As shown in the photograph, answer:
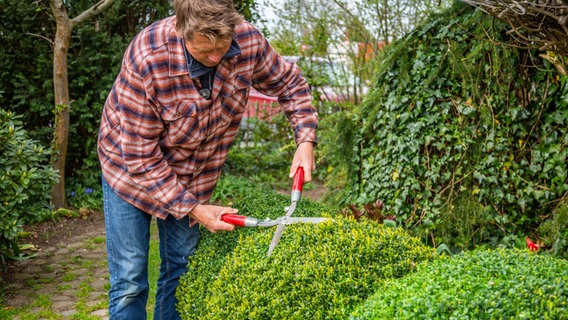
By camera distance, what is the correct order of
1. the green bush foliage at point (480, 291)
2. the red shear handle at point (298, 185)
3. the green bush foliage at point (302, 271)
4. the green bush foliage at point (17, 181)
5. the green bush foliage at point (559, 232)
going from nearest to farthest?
the green bush foliage at point (480, 291)
the green bush foliage at point (302, 271)
the red shear handle at point (298, 185)
the green bush foliage at point (559, 232)
the green bush foliage at point (17, 181)

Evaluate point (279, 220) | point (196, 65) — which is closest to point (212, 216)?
point (279, 220)

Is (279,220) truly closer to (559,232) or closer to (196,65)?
(196,65)

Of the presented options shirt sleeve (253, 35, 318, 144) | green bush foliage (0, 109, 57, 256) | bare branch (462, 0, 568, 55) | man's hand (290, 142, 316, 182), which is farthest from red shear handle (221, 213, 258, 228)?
green bush foliage (0, 109, 57, 256)

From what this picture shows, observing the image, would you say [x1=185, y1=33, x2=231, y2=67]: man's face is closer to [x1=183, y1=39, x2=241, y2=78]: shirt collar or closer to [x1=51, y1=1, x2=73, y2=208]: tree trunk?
[x1=183, y1=39, x2=241, y2=78]: shirt collar

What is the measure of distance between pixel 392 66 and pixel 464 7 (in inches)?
23.3

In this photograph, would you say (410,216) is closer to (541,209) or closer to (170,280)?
(541,209)

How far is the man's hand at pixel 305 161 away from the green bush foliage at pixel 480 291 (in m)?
0.67

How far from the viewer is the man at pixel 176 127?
2627 millimetres

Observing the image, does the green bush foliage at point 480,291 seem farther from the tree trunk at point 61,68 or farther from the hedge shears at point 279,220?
the tree trunk at point 61,68

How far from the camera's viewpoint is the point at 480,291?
2.05 m

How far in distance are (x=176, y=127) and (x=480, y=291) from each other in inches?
56.4

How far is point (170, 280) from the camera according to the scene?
311 centimetres

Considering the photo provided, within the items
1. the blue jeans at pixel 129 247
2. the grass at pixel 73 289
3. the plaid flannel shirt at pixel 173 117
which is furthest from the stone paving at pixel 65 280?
the plaid flannel shirt at pixel 173 117

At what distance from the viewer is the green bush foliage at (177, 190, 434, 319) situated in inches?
93.9
